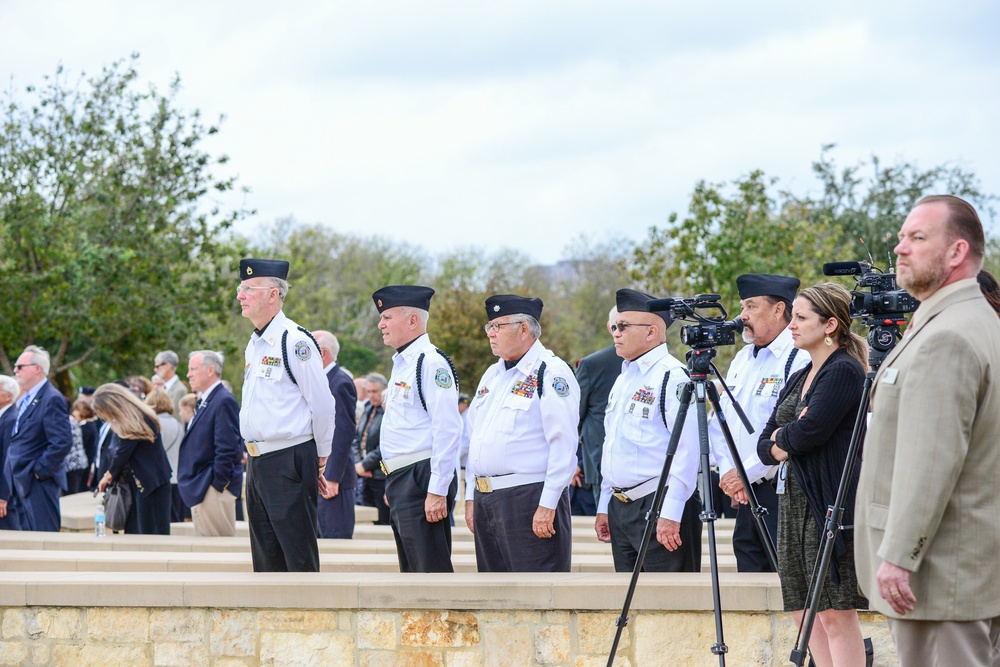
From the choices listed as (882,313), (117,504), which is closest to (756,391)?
(882,313)

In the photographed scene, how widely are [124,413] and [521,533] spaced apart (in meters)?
4.70

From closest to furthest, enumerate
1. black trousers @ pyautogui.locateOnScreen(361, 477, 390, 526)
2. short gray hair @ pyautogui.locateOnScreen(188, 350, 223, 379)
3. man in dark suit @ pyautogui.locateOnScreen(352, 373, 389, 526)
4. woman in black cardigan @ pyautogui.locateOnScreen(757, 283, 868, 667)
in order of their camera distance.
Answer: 1. woman in black cardigan @ pyautogui.locateOnScreen(757, 283, 868, 667)
2. short gray hair @ pyautogui.locateOnScreen(188, 350, 223, 379)
3. man in dark suit @ pyautogui.locateOnScreen(352, 373, 389, 526)
4. black trousers @ pyautogui.locateOnScreen(361, 477, 390, 526)

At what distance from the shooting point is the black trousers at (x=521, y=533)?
653cm

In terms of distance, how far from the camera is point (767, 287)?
6.48m

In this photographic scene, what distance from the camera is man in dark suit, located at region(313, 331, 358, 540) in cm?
953

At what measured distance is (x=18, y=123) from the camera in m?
20.5

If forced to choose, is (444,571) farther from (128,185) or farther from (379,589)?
(128,185)

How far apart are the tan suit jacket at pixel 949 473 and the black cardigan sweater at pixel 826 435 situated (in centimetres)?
141

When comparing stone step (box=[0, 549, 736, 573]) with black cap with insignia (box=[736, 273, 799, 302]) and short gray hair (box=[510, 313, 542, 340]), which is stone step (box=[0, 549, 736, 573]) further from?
black cap with insignia (box=[736, 273, 799, 302])

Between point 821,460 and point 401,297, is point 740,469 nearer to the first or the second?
point 821,460

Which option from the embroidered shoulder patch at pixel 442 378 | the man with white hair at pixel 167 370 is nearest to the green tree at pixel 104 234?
the man with white hair at pixel 167 370

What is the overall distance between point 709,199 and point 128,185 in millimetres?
10463

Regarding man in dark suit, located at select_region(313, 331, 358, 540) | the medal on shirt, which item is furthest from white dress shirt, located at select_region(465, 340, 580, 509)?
man in dark suit, located at select_region(313, 331, 358, 540)

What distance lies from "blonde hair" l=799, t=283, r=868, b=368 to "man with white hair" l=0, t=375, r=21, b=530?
8.13 meters
